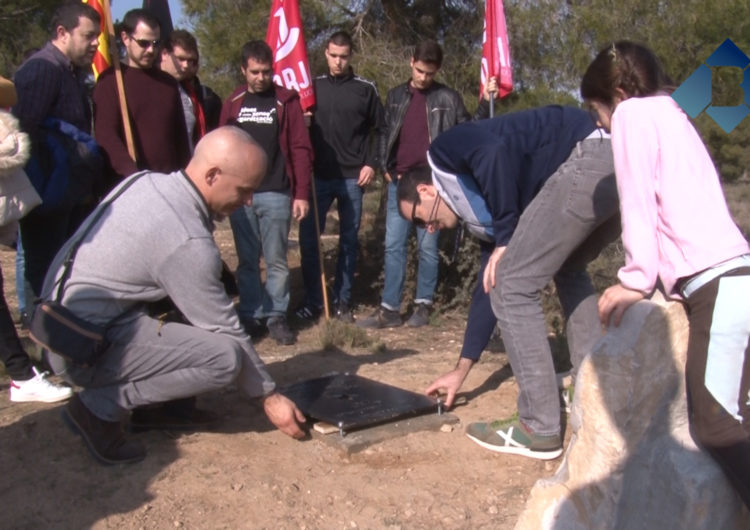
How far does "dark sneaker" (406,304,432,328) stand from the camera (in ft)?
22.2

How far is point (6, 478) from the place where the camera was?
11.4ft

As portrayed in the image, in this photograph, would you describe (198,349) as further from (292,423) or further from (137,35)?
(137,35)

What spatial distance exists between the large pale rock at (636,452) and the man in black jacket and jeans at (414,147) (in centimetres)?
382

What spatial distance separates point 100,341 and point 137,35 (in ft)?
8.17

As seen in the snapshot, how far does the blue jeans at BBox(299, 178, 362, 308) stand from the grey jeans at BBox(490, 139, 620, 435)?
2.94 metres

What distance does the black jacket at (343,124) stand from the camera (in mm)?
6652

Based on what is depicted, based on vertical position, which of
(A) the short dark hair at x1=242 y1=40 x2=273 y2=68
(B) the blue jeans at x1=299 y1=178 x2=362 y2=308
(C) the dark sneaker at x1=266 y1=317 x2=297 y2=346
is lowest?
(C) the dark sneaker at x1=266 y1=317 x2=297 y2=346

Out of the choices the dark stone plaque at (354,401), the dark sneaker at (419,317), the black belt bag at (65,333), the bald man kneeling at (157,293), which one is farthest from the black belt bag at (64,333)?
the dark sneaker at (419,317)

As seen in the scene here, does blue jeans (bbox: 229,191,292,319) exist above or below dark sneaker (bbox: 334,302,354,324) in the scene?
above

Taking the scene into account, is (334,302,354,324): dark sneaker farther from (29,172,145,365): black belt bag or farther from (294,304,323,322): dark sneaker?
(29,172,145,365): black belt bag

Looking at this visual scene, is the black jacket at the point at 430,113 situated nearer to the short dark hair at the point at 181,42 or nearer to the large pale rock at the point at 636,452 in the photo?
the short dark hair at the point at 181,42

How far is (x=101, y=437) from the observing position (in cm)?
357

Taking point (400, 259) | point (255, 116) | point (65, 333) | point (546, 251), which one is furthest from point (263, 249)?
point (546, 251)

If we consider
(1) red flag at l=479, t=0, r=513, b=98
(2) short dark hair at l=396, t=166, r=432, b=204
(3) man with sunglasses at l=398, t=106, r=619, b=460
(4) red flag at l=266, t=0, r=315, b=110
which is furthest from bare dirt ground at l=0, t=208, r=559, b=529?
(1) red flag at l=479, t=0, r=513, b=98
